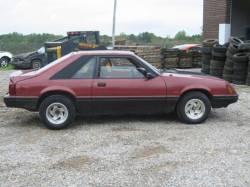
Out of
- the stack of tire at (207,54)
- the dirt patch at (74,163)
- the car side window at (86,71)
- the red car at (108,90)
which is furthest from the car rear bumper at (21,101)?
the stack of tire at (207,54)

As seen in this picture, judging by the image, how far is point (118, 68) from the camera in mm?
9531

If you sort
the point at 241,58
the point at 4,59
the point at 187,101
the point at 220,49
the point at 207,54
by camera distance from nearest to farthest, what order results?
the point at 187,101 < the point at 241,58 < the point at 220,49 < the point at 207,54 < the point at 4,59

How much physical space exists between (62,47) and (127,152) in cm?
1324

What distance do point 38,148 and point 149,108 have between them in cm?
256

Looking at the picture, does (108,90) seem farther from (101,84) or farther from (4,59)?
(4,59)

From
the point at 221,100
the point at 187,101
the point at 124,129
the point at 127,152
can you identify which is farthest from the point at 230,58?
the point at 127,152

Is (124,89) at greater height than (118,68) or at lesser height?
lesser

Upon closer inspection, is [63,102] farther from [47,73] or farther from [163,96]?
[163,96]

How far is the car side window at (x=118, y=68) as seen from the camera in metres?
9.47

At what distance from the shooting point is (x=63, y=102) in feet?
30.1

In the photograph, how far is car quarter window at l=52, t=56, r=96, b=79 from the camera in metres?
9.32

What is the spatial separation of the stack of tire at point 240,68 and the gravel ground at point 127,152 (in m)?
5.29

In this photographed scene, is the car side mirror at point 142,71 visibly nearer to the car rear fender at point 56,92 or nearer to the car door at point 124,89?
the car door at point 124,89

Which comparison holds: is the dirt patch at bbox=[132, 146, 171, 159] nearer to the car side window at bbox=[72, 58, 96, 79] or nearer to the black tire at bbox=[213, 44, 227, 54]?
the car side window at bbox=[72, 58, 96, 79]
